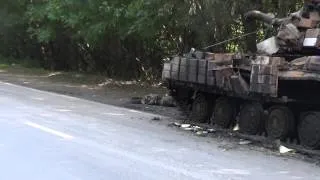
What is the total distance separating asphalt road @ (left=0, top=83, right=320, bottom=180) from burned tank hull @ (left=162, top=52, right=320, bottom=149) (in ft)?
4.46

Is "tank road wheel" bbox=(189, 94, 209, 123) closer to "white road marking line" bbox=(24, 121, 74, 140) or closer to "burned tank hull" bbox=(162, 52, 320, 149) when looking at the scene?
"burned tank hull" bbox=(162, 52, 320, 149)

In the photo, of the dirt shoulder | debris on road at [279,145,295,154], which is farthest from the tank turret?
the dirt shoulder

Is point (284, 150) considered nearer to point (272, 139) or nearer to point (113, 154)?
point (272, 139)

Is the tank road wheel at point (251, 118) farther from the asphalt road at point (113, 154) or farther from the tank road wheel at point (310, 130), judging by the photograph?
the asphalt road at point (113, 154)

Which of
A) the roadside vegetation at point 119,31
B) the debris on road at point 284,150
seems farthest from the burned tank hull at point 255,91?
the roadside vegetation at point 119,31

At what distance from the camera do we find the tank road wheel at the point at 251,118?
41.8 feet

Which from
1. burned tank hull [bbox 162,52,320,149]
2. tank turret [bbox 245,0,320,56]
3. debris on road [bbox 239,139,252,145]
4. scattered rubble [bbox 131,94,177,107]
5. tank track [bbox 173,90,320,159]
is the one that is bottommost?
debris on road [bbox 239,139,252,145]

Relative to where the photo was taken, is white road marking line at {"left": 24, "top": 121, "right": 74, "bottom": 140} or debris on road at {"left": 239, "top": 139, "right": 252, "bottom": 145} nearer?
white road marking line at {"left": 24, "top": 121, "right": 74, "bottom": 140}

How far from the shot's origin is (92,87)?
23.8 meters

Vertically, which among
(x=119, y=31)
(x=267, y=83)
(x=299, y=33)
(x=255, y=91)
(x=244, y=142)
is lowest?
(x=244, y=142)

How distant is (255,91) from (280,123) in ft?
2.57

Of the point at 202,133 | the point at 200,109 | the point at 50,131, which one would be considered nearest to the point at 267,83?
the point at 202,133

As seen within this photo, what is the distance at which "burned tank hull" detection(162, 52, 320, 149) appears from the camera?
11461 millimetres

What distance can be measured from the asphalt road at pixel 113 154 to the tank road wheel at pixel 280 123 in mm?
1356
